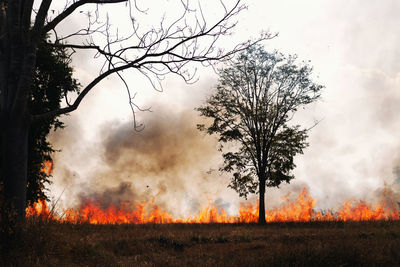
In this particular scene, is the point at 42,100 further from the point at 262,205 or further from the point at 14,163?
the point at 262,205

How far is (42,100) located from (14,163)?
9012mm

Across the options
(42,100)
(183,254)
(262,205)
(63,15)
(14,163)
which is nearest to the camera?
(14,163)

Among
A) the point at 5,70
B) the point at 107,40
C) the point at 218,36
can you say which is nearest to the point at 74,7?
the point at 107,40

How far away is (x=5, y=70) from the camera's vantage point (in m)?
8.88

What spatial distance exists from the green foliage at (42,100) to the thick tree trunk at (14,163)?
7606mm

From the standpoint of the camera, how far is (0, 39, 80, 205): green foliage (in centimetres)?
1603

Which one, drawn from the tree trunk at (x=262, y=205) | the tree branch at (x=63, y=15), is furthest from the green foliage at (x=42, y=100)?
the tree trunk at (x=262, y=205)

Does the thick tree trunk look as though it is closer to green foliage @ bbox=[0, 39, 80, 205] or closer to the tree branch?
the tree branch

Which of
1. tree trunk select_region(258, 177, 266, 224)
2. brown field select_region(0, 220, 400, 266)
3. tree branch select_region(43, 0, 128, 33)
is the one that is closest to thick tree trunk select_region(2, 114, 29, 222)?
brown field select_region(0, 220, 400, 266)

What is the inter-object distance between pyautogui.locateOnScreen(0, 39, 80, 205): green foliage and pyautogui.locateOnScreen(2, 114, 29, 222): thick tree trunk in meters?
7.61

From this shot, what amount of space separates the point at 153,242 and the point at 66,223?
11.5ft

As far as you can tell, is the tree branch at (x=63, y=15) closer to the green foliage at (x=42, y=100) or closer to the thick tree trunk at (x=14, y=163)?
the thick tree trunk at (x=14, y=163)

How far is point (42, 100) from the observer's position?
54.2 ft

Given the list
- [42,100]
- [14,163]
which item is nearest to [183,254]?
[14,163]
